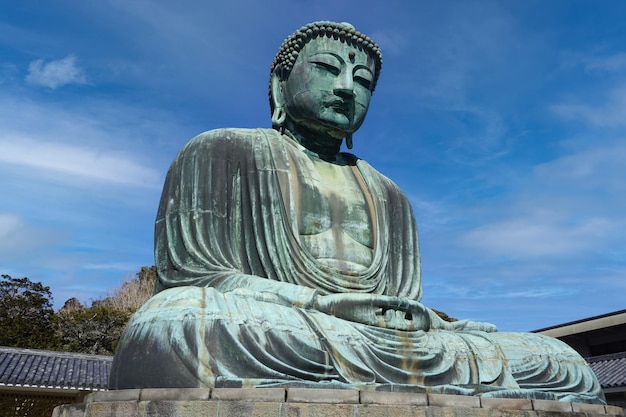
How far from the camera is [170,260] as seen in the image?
546cm

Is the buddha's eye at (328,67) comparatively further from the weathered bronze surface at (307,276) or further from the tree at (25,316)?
the tree at (25,316)

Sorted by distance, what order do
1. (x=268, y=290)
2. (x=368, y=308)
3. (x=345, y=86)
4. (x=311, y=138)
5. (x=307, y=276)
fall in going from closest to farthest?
(x=268, y=290) < (x=368, y=308) < (x=307, y=276) < (x=345, y=86) < (x=311, y=138)

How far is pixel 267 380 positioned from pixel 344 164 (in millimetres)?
3591

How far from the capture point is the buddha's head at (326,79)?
252 inches

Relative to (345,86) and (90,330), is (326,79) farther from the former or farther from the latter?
(90,330)

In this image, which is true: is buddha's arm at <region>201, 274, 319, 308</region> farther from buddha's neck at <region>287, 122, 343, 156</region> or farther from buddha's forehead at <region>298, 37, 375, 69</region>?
buddha's forehead at <region>298, 37, 375, 69</region>

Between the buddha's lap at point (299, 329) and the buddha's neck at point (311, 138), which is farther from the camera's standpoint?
the buddha's neck at point (311, 138)

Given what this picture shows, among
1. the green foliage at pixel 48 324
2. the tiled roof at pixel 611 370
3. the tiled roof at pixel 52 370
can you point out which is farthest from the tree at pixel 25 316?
the tiled roof at pixel 611 370

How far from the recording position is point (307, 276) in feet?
17.7

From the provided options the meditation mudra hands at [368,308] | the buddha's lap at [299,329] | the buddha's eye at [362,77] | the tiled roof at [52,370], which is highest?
the buddha's eye at [362,77]

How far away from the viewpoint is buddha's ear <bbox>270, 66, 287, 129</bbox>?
22.2ft

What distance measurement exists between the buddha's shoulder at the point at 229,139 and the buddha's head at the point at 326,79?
472mm

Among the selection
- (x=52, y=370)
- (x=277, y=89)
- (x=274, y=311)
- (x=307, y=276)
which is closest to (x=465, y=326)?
(x=307, y=276)

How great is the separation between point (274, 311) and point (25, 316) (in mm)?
25515
